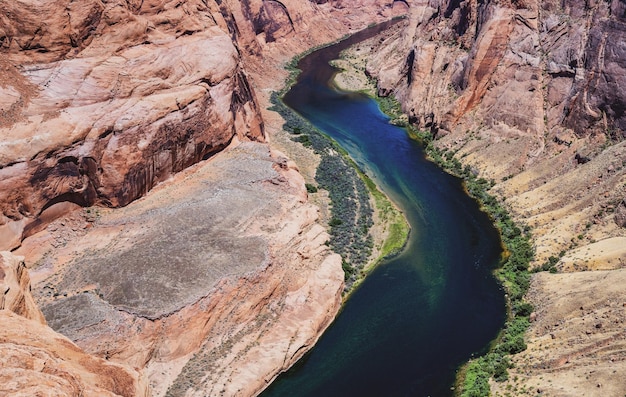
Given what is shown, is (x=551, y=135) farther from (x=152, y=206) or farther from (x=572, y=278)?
(x=152, y=206)

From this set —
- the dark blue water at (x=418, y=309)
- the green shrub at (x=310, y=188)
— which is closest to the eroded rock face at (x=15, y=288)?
the dark blue water at (x=418, y=309)

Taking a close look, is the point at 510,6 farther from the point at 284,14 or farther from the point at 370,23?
the point at 370,23

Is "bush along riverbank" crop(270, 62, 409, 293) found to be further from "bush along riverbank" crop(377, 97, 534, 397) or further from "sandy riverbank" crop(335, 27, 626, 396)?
"sandy riverbank" crop(335, 27, 626, 396)

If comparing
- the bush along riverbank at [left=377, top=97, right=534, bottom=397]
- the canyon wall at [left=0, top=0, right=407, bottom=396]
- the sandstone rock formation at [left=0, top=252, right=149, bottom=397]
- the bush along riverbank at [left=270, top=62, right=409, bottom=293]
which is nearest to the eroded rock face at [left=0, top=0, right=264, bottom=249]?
the canyon wall at [left=0, top=0, right=407, bottom=396]

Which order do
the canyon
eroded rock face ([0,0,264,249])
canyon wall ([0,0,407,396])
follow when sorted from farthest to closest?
eroded rock face ([0,0,264,249]) < canyon wall ([0,0,407,396]) < the canyon

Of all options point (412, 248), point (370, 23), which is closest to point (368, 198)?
point (412, 248)

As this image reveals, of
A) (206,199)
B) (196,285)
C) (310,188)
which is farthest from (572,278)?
(206,199)

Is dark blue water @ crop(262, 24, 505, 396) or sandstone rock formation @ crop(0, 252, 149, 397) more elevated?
sandstone rock formation @ crop(0, 252, 149, 397)
